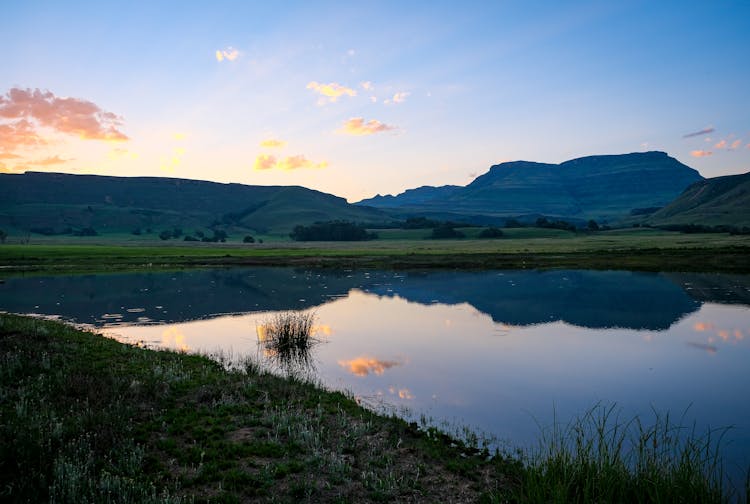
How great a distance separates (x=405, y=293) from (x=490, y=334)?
21.2 meters

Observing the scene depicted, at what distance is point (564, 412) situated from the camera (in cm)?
1549

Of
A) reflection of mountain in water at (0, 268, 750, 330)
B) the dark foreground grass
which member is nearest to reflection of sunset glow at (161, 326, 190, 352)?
reflection of mountain in water at (0, 268, 750, 330)

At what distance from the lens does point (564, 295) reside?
46.0 metres

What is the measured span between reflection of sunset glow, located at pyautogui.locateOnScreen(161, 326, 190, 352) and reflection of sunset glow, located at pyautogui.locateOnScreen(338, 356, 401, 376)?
8.42 meters

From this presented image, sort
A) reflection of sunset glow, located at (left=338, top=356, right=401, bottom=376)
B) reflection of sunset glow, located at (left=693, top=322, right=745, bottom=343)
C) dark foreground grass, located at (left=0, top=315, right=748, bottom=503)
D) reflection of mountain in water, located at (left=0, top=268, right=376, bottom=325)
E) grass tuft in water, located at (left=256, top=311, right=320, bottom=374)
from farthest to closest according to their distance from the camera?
reflection of mountain in water, located at (left=0, top=268, right=376, bottom=325), reflection of sunset glow, located at (left=693, top=322, right=745, bottom=343), grass tuft in water, located at (left=256, top=311, right=320, bottom=374), reflection of sunset glow, located at (left=338, top=356, right=401, bottom=376), dark foreground grass, located at (left=0, top=315, right=748, bottom=503)

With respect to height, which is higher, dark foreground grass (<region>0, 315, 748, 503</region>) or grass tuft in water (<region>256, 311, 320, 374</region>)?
dark foreground grass (<region>0, 315, 748, 503</region>)

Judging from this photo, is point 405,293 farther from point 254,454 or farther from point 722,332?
point 254,454

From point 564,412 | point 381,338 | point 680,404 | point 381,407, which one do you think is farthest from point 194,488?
point 381,338

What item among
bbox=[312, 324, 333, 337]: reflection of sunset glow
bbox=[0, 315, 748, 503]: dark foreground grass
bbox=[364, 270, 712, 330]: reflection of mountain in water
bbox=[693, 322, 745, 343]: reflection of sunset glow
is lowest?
bbox=[693, 322, 745, 343]: reflection of sunset glow

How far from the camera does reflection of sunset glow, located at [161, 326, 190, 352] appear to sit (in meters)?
25.5

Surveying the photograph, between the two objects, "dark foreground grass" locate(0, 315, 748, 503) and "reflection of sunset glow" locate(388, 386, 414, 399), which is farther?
"reflection of sunset glow" locate(388, 386, 414, 399)

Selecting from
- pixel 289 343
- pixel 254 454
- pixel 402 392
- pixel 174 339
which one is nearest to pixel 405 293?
pixel 289 343

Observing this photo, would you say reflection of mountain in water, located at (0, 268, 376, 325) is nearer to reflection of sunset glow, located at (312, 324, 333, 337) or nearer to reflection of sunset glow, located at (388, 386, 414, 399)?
reflection of sunset glow, located at (312, 324, 333, 337)

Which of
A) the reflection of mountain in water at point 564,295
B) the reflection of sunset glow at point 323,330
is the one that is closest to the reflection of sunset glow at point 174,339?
the reflection of sunset glow at point 323,330
